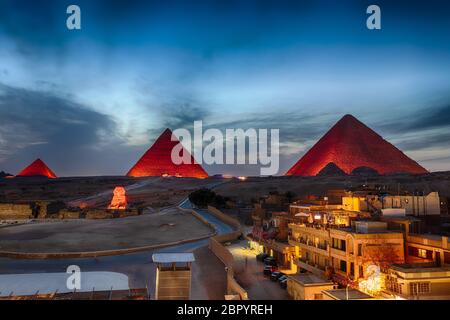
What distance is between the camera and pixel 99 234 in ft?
81.6

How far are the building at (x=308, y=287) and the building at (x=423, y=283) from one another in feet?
6.92

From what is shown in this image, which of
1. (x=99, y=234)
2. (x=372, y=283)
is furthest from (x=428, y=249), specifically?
(x=99, y=234)

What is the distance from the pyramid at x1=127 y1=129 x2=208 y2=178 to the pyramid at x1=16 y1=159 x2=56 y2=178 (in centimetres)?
3828

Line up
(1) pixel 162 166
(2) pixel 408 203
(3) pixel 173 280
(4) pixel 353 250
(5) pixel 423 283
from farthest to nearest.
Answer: (1) pixel 162 166, (2) pixel 408 203, (4) pixel 353 250, (5) pixel 423 283, (3) pixel 173 280

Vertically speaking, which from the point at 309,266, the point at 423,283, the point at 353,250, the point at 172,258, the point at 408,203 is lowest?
the point at 309,266

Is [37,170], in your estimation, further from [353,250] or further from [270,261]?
[353,250]

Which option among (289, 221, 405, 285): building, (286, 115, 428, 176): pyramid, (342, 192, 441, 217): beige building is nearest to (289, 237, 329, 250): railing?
(289, 221, 405, 285): building

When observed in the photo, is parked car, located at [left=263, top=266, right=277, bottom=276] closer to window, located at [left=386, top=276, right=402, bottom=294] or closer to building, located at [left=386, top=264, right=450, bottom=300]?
window, located at [left=386, top=276, right=402, bottom=294]

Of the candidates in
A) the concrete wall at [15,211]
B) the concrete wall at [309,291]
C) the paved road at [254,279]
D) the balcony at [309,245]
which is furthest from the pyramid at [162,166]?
the concrete wall at [309,291]

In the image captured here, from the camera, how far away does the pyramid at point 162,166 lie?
112 meters

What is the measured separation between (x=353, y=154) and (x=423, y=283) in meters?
78.1

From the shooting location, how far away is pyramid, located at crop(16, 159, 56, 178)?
130000 millimetres
